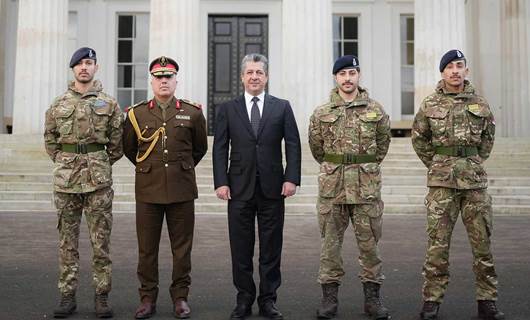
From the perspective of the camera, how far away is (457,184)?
4961 millimetres

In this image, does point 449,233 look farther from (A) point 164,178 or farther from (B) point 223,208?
(B) point 223,208

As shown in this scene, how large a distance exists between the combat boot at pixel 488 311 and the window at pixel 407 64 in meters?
18.1

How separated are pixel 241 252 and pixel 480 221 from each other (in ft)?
6.51

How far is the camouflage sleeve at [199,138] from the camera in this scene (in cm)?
532

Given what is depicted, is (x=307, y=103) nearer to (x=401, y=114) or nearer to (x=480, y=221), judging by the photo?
(x=401, y=114)

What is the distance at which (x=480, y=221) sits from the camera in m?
4.98

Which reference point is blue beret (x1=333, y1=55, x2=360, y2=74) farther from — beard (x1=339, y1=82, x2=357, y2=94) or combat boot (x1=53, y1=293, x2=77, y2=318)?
combat boot (x1=53, y1=293, x2=77, y2=318)

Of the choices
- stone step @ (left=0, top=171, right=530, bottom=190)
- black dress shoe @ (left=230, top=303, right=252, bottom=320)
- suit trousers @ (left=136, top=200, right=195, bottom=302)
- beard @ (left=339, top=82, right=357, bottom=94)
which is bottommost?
black dress shoe @ (left=230, top=303, right=252, bottom=320)

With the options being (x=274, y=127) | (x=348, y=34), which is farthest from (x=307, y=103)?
(x=274, y=127)

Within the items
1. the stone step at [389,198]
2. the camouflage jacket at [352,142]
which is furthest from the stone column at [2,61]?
the camouflage jacket at [352,142]

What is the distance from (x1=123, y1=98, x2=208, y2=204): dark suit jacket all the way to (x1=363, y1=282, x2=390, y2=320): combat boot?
166 centimetres

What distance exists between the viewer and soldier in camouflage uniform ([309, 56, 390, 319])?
5.04 meters

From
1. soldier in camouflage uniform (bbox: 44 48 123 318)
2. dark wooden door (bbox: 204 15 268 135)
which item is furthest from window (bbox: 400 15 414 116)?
soldier in camouflage uniform (bbox: 44 48 123 318)

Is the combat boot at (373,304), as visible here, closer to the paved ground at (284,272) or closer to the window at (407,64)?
the paved ground at (284,272)
